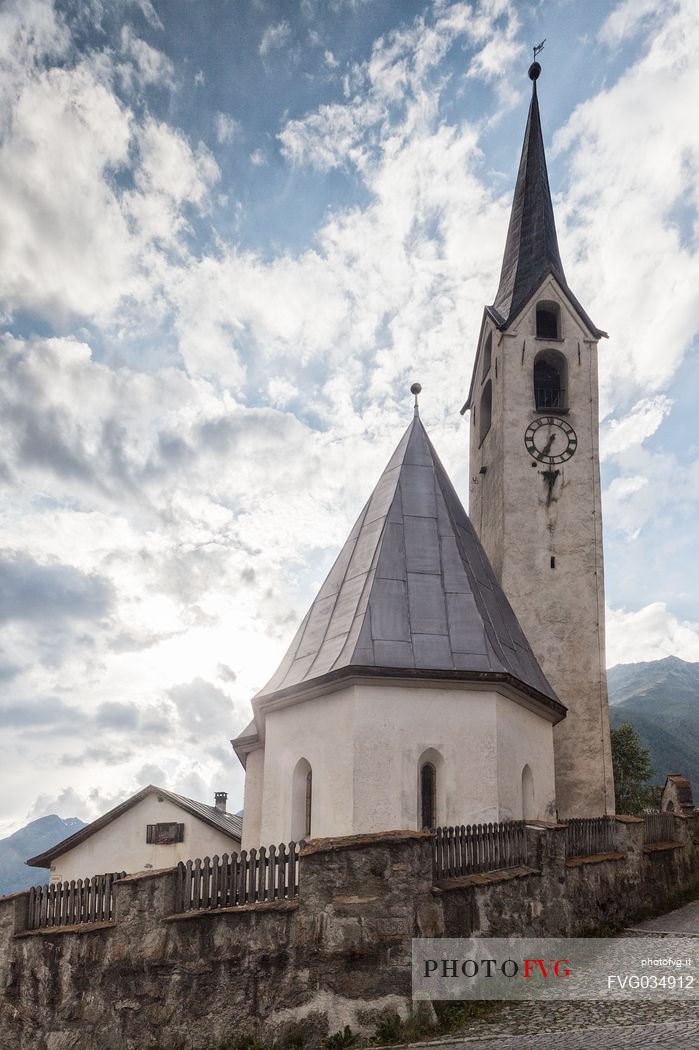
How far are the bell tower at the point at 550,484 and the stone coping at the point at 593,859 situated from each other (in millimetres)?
8846

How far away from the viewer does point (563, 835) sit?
578 inches

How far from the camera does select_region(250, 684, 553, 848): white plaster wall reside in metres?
16.4

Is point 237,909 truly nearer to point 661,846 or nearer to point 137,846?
point 661,846

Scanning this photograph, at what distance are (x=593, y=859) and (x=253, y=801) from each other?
9.47 meters

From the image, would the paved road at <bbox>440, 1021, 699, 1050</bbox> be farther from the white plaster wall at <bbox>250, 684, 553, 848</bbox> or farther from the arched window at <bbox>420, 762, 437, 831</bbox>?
the arched window at <bbox>420, 762, 437, 831</bbox>

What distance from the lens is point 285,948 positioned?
11.2 m

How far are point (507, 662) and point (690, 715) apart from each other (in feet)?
510

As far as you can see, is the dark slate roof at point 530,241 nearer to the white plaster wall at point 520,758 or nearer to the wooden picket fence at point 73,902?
the white plaster wall at point 520,758

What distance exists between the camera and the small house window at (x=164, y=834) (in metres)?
26.2

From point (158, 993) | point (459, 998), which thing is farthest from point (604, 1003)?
point (158, 993)

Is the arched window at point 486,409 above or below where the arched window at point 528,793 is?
above

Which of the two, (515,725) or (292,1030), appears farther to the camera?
(515,725)

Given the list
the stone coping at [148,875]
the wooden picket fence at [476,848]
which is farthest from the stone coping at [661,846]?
the stone coping at [148,875]

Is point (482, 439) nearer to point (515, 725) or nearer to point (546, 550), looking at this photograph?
point (546, 550)
